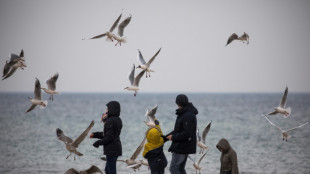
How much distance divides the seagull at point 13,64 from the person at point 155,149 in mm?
3370

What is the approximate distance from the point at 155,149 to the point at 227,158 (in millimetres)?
1189

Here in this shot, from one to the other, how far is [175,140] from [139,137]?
21929mm

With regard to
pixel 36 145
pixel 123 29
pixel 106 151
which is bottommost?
pixel 36 145

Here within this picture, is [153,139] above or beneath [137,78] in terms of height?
beneath

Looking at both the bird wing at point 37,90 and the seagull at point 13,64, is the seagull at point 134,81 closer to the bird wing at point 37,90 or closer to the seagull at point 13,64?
the bird wing at point 37,90

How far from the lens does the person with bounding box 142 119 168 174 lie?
26.0 feet

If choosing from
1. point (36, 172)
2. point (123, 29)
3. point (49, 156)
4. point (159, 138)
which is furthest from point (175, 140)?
point (49, 156)

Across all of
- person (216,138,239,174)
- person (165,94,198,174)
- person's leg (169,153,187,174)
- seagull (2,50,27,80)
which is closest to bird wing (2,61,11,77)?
seagull (2,50,27,80)

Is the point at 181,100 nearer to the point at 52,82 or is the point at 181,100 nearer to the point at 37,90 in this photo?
the point at 52,82

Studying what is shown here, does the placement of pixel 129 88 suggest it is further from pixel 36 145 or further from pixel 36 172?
pixel 36 145

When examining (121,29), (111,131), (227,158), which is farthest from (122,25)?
(227,158)

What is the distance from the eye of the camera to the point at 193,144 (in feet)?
26.2

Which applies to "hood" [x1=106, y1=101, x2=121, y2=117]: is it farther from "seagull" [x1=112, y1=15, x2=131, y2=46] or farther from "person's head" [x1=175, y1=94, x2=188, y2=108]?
"seagull" [x1=112, y1=15, x2=131, y2=46]

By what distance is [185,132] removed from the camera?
309 inches
